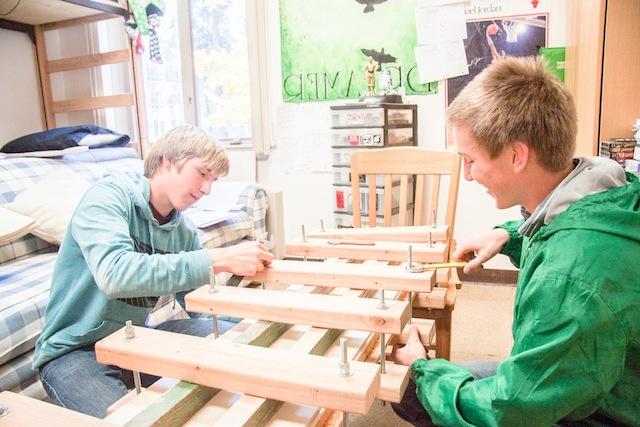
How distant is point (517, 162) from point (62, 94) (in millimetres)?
3695

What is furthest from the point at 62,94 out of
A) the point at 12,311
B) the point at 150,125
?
the point at 12,311

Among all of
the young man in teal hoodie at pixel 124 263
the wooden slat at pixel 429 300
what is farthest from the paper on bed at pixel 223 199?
the wooden slat at pixel 429 300

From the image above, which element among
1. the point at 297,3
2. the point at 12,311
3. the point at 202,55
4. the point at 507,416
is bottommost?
the point at 12,311

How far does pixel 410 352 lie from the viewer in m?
0.94

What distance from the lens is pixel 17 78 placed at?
129 inches

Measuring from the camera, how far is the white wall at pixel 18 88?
318cm

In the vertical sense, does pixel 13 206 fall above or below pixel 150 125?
below

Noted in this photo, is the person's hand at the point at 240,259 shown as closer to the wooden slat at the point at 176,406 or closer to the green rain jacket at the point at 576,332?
the wooden slat at the point at 176,406

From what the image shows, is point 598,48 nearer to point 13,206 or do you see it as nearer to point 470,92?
point 470,92

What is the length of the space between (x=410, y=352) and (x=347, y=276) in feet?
0.77

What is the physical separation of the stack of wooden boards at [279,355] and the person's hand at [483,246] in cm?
19

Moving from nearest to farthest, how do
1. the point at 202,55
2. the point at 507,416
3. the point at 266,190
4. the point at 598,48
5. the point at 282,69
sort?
the point at 507,416 < the point at 598,48 < the point at 266,190 < the point at 282,69 < the point at 202,55

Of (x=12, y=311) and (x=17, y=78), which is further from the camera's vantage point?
(x=17, y=78)

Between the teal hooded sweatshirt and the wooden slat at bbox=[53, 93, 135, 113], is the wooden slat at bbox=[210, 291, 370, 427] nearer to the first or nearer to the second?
the teal hooded sweatshirt
